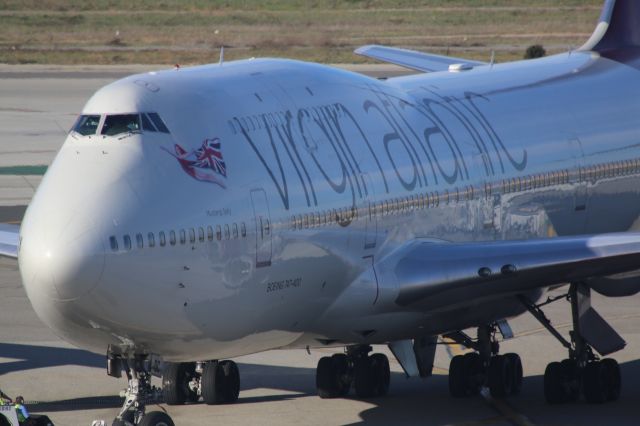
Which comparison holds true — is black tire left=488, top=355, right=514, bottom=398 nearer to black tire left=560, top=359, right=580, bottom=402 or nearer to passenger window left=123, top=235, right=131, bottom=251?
black tire left=560, top=359, right=580, bottom=402

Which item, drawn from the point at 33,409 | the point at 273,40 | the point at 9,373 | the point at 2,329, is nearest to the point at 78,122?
the point at 33,409

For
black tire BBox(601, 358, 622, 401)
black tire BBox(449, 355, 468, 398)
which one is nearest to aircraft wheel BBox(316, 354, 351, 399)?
black tire BBox(449, 355, 468, 398)

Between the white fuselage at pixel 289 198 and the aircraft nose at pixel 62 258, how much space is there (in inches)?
0.9

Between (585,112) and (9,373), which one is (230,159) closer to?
(9,373)

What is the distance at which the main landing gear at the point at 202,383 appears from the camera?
25.4 metres

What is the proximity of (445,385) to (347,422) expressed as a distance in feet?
12.6

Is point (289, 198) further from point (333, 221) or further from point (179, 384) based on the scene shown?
point (179, 384)

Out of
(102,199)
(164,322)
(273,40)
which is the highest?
(273,40)

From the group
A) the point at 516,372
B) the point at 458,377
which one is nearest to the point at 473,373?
the point at 458,377

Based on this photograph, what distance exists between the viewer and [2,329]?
3219cm

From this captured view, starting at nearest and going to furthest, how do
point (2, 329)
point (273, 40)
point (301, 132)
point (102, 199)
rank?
point (102, 199)
point (301, 132)
point (2, 329)
point (273, 40)

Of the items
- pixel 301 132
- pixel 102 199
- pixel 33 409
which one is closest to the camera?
pixel 102 199

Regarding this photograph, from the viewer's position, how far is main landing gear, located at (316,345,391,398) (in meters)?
26.1

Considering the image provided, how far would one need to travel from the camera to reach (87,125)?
2055 centimetres
